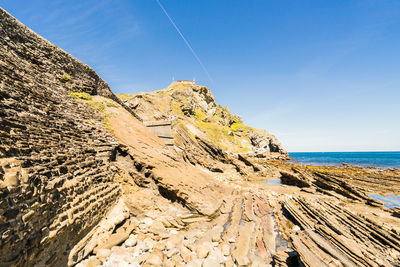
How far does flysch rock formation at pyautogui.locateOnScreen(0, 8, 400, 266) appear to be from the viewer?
5.57 m

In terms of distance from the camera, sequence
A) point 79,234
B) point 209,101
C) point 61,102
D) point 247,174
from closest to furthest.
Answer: point 79,234 → point 61,102 → point 247,174 → point 209,101

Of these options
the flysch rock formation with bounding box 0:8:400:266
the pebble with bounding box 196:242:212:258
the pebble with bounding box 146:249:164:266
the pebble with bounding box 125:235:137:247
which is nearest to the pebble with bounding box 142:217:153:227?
the flysch rock formation with bounding box 0:8:400:266

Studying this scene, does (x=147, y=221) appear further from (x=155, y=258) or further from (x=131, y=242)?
(x=155, y=258)

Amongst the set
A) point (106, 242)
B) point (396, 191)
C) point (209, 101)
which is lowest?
point (396, 191)

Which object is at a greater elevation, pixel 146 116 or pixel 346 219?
pixel 146 116

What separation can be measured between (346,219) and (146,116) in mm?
34525

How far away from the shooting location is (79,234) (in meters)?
6.91

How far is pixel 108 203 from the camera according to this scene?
9.22 meters

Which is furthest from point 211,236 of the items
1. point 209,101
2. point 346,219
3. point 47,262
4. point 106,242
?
point 209,101

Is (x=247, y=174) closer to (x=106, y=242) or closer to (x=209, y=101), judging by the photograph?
(x=106, y=242)

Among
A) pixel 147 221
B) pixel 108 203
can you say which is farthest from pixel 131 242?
pixel 108 203

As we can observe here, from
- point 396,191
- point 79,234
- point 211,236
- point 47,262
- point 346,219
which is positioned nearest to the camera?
point 47,262

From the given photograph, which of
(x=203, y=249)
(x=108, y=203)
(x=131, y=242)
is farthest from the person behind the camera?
(x=108, y=203)

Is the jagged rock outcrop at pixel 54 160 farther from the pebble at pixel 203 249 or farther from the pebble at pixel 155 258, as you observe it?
the pebble at pixel 203 249
